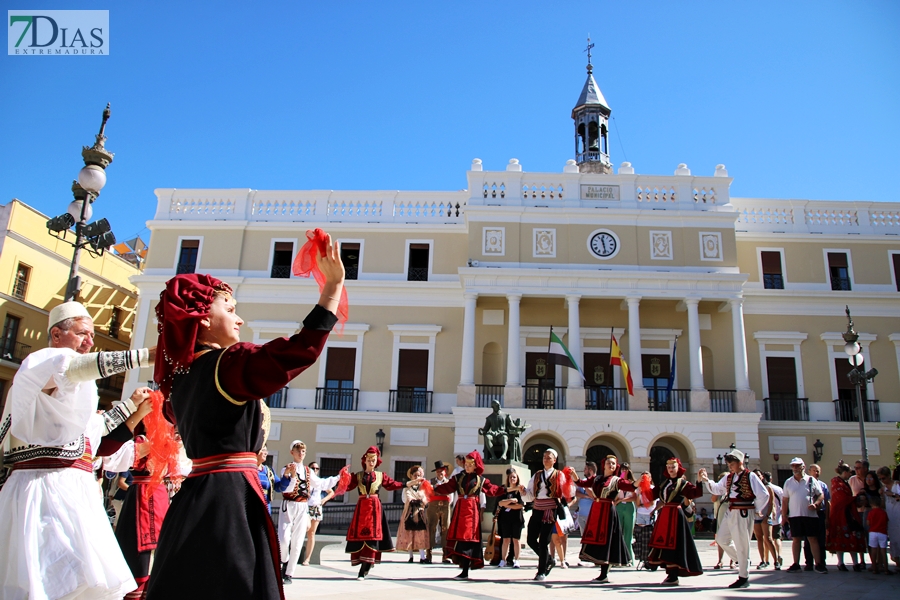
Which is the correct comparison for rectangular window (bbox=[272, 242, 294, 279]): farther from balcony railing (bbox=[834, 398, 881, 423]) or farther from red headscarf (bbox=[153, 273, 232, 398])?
red headscarf (bbox=[153, 273, 232, 398])

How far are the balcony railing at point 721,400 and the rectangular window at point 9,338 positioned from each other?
1015 inches

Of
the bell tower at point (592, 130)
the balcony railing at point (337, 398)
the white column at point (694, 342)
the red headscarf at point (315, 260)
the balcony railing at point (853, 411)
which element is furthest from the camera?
the bell tower at point (592, 130)

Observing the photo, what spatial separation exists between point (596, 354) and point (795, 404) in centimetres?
728

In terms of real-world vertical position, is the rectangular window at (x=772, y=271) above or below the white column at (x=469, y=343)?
above

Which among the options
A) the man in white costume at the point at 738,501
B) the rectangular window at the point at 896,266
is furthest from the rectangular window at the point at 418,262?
the man in white costume at the point at 738,501

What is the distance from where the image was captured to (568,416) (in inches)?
961

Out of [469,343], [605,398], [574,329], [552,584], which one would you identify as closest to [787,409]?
[605,398]

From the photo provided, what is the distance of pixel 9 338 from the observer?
1128 inches

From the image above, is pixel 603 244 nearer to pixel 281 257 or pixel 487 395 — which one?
pixel 487 395

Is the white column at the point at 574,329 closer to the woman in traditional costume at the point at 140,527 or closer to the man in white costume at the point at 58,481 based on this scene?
the woman in traditional costume at the point at 140,527

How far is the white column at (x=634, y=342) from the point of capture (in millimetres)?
25312

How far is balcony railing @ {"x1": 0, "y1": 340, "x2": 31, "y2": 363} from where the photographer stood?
28234 mm

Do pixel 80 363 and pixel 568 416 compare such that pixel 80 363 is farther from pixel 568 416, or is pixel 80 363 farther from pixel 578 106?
pixel 578 106

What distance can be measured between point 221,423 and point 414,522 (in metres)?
10.2
